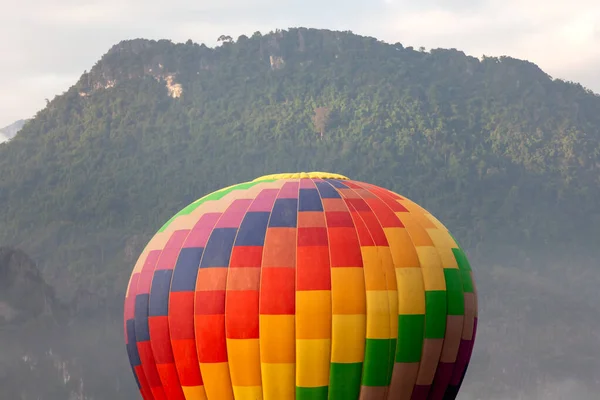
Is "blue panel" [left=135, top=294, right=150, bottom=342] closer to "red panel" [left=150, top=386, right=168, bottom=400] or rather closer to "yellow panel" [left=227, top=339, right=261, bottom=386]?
"red panel" [left=150, top=386, right=168, bottom=400]

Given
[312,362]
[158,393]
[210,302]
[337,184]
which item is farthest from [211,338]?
[337,184]

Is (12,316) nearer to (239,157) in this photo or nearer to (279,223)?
(239,157)

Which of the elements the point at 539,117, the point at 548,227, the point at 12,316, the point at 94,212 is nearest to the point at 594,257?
the point at 548,227

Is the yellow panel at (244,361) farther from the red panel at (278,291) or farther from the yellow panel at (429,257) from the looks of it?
the yellow panel at (429,257)

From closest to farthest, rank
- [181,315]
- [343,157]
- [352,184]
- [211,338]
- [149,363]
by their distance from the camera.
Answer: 1. [211,338]
2. [181,315]
3. [149,363]
4. [352,184]
5. [343,157]

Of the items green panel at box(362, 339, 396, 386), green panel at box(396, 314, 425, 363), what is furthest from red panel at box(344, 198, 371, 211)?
green panel at box(362, 339, 396, 386)

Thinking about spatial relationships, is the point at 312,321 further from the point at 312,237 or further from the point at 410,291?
the point at 410,291
